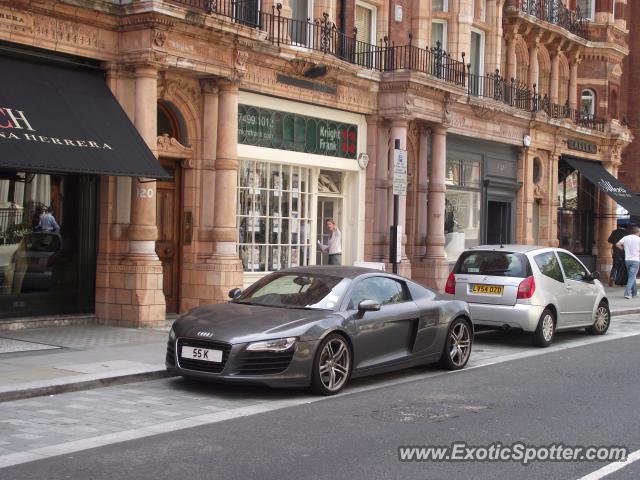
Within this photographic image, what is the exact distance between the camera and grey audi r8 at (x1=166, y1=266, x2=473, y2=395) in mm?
9336

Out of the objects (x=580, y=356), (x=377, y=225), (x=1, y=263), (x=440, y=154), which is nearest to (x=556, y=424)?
(x=580, y=356)

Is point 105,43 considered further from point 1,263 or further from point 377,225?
point 377,225

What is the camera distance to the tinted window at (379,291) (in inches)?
418

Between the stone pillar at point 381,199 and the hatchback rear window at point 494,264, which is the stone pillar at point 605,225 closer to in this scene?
the stone pillar at point 381,199

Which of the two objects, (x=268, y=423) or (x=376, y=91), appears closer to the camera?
(x=268, y=423)

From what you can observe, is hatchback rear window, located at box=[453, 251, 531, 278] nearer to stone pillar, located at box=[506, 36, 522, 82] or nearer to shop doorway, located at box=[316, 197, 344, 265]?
shop doorway, located at box=[316, 197, 344, 265]

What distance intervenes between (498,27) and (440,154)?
5.37 meters

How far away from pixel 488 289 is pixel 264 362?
6.34 m

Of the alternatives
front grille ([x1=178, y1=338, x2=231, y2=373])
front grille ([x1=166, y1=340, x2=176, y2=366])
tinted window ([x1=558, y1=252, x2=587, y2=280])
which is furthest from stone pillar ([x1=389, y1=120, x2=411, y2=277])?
front grille ([x1=178, y1=338, x2=231, y2=373])

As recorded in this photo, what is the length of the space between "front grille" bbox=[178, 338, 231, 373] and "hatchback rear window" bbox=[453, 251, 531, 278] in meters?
6.68

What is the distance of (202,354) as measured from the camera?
9.50 m

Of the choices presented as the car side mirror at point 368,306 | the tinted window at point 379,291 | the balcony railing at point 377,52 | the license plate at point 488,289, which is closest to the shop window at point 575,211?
the balcony railing at point 377,52

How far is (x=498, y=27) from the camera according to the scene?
1033 inches

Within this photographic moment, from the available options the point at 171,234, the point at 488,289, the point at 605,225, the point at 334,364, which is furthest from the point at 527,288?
the point at 605,225
